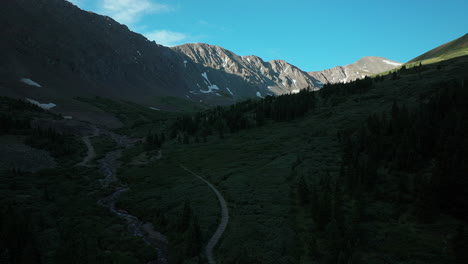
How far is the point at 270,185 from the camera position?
163ft

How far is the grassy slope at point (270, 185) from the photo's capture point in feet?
90.7

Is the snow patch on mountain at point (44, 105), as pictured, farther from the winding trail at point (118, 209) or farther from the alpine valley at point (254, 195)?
the winding trail at point (118, 209)

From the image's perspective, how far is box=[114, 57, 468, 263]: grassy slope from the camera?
27.7m

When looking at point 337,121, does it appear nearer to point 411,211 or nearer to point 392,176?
point 392,176

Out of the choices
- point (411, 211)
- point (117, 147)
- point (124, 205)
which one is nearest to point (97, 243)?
point (124, 205)

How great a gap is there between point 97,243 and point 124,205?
1411 centimetres

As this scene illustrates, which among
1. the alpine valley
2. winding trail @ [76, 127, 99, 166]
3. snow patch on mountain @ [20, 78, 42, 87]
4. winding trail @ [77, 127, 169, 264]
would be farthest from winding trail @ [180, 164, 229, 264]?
snow patch on mountain @ [20, 78, 42, 87]

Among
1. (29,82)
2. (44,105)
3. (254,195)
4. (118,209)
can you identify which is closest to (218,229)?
(254,195)

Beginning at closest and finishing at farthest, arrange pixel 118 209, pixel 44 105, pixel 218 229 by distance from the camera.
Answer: pixel 218 229, pixel 118 209, pixel 44 105

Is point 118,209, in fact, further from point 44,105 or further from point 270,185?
point 44,105

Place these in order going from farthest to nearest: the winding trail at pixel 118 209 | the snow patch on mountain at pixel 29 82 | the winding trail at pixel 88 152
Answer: the snow patch on mountain at pixel 29 82
the winding trail at pixel 88 152
the winding trail at pixel 118 209

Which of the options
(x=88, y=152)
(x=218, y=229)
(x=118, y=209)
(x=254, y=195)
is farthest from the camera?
(x=88, y=152)

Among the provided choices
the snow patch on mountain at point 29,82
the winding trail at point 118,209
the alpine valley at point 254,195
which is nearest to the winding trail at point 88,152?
the winding trail at point 118,209

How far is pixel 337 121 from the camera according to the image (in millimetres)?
89625
